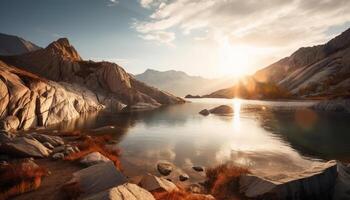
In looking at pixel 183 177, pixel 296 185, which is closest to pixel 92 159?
pixel 183 177

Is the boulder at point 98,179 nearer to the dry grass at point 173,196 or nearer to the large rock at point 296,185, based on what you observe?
the dry grass at point 173,196

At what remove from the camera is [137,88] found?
455 feet

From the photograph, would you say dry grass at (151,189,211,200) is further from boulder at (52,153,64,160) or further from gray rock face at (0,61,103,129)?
gray rock face at (0,61,103,129)

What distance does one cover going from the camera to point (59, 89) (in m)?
67.6

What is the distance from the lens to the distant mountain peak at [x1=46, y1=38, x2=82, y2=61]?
122 m

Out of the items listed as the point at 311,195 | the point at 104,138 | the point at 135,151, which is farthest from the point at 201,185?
Result: the point at 104,138

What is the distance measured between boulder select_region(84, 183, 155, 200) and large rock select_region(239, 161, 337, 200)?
948cm

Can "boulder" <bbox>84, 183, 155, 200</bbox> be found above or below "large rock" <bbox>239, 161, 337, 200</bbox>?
above

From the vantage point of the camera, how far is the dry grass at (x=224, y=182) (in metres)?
19.5

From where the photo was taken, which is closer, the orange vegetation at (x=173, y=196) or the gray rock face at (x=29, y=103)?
the orange vegetation at (x=173, y=196)

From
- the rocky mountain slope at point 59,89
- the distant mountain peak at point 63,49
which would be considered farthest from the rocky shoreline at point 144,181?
the distant mountain peak at point 63,49

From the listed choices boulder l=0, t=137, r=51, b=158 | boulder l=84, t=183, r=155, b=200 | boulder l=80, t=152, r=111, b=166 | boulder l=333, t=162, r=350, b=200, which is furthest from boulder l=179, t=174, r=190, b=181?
boulder l=0, t=137, r=51, b=158

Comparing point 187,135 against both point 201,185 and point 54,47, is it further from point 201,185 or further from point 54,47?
point 54,47

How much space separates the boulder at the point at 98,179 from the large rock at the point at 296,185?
955 cm
